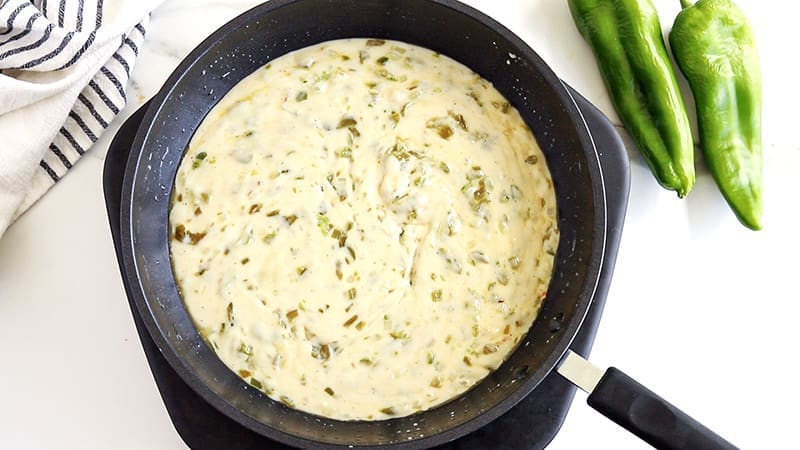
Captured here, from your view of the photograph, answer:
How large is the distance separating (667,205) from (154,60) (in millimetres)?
1236

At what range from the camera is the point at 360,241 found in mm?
1797

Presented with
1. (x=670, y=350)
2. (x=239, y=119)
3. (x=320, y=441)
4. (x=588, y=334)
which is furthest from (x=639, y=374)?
(x=239, y=119)

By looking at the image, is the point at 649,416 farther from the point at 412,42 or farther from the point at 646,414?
the point at 412,42

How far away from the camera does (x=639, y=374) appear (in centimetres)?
200

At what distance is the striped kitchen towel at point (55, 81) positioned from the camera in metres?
1.91

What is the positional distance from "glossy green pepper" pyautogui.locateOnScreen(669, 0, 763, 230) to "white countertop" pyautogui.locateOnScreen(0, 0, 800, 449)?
0.27 feet

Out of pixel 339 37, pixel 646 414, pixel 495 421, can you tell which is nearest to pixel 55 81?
pixel 339 37

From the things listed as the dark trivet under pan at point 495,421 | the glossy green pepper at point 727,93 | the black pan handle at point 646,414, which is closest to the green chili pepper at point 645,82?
the glossy green pepper at point 727,93

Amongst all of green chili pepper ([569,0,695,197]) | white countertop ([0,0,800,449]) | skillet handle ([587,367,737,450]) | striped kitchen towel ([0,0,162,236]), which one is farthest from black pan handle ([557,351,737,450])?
striped kitchen towel ([0,0,162,236])

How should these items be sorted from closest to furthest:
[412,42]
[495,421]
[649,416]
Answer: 1. [649,416]
2. [495,421]
3. [412,42]

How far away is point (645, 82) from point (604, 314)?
20.9 inches

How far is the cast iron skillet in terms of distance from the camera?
5.47 ft

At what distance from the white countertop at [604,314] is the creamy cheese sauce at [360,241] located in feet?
0.94

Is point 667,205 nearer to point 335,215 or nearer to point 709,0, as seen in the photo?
point 709,0
